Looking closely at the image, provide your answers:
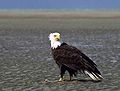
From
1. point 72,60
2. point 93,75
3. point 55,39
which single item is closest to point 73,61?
point 72,60

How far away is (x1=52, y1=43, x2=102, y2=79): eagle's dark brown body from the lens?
11.7 m

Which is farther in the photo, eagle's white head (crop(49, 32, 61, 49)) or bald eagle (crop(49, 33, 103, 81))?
eagle's white head (crop(49, 32, 61, 49))

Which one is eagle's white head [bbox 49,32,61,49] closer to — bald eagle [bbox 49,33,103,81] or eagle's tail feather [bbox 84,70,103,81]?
bald eagle [bbox 49,33,103,81]

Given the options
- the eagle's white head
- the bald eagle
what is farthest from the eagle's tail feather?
the eagle's white head

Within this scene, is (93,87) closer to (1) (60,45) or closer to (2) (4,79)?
(1) (60,45)

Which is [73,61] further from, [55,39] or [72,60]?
[55,39]

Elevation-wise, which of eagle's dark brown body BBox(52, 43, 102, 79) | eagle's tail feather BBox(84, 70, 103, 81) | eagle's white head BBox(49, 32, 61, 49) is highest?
eagle's white head BBox(49, 32, 61, 49)

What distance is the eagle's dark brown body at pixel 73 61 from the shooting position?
11680 mm

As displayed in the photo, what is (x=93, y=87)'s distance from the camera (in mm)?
11602

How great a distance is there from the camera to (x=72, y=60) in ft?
38.9

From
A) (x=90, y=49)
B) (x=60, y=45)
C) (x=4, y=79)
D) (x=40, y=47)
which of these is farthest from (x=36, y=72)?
(x=40, y=47)

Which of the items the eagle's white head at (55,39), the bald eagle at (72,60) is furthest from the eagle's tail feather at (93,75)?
the eagle's white head at (55,39)

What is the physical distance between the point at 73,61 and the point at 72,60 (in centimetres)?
3

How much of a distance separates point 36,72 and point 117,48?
7964mm
